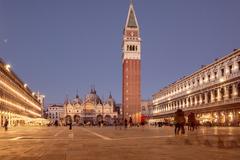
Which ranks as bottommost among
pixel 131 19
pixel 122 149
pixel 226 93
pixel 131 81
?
pixel 122 149

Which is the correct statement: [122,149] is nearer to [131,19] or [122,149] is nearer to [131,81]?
[131,81]

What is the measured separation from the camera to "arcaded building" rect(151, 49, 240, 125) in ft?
230

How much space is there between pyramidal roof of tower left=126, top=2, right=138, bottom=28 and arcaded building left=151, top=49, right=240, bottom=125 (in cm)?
6333

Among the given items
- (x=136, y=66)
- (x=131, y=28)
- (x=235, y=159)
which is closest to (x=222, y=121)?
(x=235, y=159)

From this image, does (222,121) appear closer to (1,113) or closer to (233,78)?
(233,78)

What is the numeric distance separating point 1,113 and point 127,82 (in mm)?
80147

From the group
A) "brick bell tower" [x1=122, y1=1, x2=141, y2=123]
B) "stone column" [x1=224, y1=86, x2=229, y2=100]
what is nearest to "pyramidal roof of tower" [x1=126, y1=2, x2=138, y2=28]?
"brick bell tower" [x1=122, y1=1, x2=141, y2=123]

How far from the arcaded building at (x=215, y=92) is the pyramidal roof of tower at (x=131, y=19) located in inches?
2493

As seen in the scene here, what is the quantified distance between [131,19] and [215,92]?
99.2 metres

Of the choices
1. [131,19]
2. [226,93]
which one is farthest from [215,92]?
[131,19]

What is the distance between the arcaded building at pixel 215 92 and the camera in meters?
70.1

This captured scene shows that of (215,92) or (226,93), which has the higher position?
(215,92)

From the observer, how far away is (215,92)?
81.9 m

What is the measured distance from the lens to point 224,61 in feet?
251
